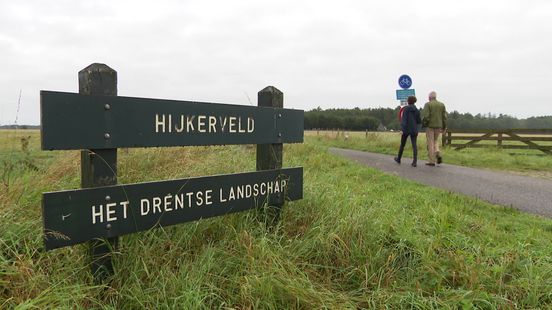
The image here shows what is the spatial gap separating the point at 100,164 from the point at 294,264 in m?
1.34

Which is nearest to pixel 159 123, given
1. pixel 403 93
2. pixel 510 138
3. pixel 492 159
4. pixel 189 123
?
pixel 189 123

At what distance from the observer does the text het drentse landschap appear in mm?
2066

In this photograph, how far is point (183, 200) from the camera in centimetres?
240

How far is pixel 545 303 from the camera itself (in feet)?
7.20

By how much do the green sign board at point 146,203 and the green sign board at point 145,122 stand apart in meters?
0.26

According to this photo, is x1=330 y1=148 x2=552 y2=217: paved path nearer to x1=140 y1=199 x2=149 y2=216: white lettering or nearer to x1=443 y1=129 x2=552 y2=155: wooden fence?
x1=140 y1=199 x2=149 y2=216: white lettering

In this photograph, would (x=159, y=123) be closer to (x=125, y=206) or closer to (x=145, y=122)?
(x=145, y=122)

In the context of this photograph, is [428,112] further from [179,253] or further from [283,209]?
[179,253]

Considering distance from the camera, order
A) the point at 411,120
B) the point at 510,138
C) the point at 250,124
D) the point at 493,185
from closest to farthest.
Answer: the point at 250,124, the point at 493,185, the point at 411,120, the point at 510,138

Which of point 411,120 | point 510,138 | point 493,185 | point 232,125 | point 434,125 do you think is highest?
point 411,120

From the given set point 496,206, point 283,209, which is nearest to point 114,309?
point 283,209

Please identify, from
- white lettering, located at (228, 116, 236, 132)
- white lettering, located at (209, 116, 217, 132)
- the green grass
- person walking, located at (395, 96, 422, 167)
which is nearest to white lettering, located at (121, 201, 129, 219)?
white lettering, located at (209, 116, 217, 132)

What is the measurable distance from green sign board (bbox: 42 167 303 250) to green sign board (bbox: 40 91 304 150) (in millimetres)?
262

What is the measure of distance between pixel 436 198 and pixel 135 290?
4.23 meters
